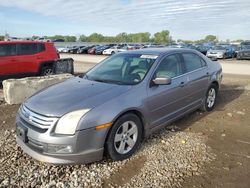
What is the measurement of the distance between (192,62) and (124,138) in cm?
249

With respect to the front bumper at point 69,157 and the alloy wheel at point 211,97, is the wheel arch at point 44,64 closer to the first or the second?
the alloy wheel at point 211,97

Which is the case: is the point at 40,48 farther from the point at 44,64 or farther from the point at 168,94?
the point at 168,94

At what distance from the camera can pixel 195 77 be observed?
520 cm

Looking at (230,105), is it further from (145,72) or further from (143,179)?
(143,179)

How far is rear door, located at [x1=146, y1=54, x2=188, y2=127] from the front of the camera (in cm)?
411

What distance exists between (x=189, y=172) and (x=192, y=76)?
2.20 metres

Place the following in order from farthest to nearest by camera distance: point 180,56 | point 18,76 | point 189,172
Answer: point 18,76
point 180,56
point 189,172

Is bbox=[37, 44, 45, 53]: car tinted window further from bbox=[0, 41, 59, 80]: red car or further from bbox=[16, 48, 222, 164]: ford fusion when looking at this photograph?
bbox=[16, 48, 222, 164]: ford fusion

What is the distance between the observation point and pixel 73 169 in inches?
138

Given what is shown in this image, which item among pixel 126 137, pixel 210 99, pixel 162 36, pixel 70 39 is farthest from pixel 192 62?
pixel 162 36

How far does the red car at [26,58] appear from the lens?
9.73 meters

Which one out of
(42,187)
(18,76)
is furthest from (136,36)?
(42,187)

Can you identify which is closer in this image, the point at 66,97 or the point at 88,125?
the point at 88,125

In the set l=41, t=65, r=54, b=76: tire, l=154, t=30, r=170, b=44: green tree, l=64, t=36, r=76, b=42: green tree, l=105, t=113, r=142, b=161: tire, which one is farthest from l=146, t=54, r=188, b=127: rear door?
l=154, t=30, r=170, b=44: green tree
